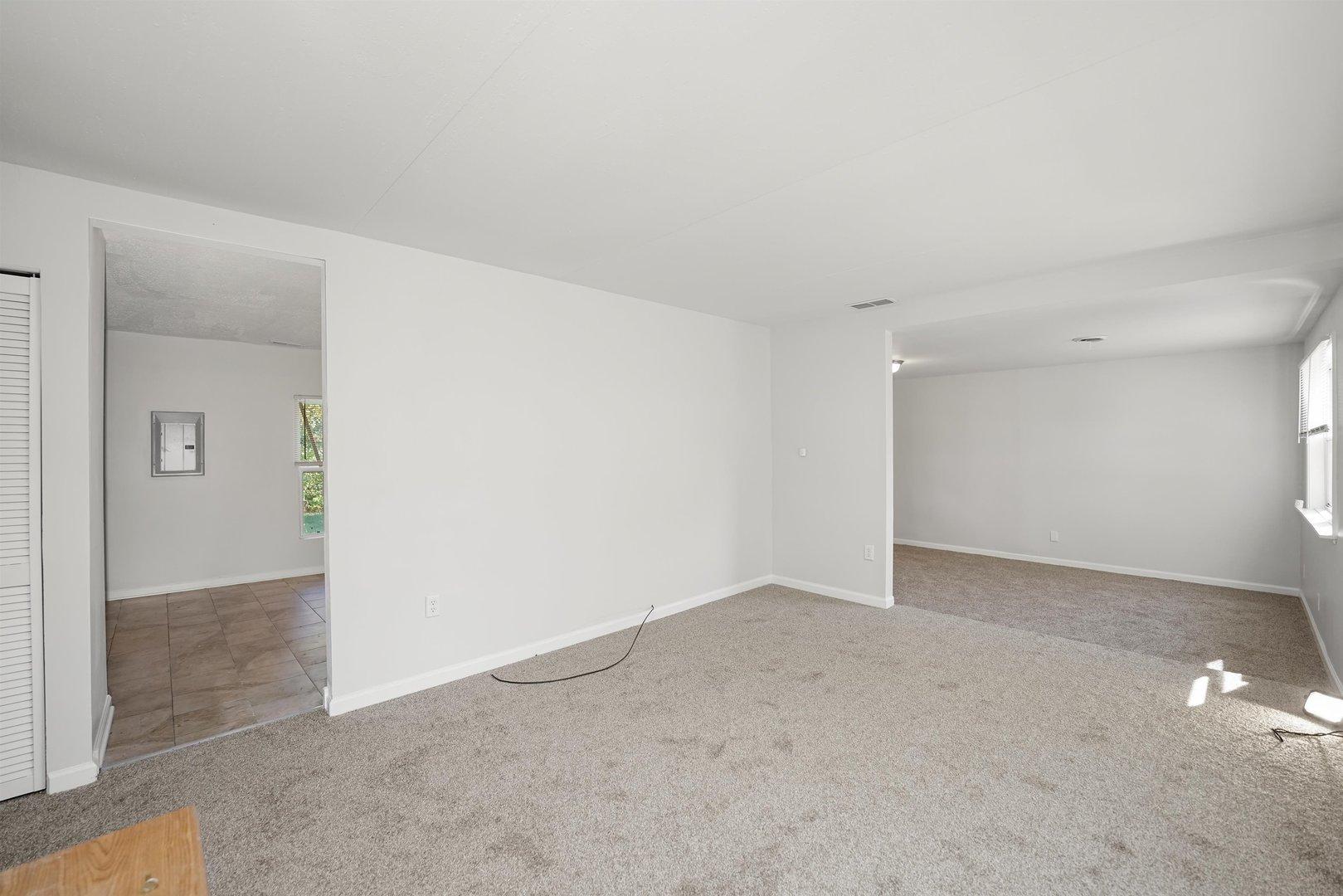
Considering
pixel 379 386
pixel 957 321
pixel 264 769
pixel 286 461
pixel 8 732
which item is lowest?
pixel 264 769

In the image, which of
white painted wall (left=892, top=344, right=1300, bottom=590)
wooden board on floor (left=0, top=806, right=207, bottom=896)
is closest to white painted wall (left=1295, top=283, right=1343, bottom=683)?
white painted wall (left=892, top=344, right=1300, bottom=590)

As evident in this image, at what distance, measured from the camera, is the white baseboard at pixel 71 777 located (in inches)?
91.9

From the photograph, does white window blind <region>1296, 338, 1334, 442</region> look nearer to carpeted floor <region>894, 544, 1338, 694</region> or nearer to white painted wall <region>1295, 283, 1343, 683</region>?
white painted wall <region>1295, 283, 1343, 683</region>

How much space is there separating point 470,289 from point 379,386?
803 millimetres

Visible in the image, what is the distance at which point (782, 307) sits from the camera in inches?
188

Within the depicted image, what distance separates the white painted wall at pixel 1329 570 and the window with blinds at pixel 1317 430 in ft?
0.35

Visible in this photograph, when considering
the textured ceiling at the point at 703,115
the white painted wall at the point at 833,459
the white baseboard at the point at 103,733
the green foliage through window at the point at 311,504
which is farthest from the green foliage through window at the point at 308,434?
the white painted wall at the point at 833,459

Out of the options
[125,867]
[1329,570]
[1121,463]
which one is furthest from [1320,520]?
[125,867]

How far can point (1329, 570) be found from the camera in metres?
3.60

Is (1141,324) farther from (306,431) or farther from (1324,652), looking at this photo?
(306,431)

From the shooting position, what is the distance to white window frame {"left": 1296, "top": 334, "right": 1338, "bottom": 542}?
3.73m

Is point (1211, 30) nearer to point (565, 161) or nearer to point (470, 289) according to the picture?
point (565, 161)

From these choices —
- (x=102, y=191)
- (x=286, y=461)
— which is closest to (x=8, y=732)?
(x=102, y=191)

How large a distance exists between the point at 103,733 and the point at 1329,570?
6712mm
